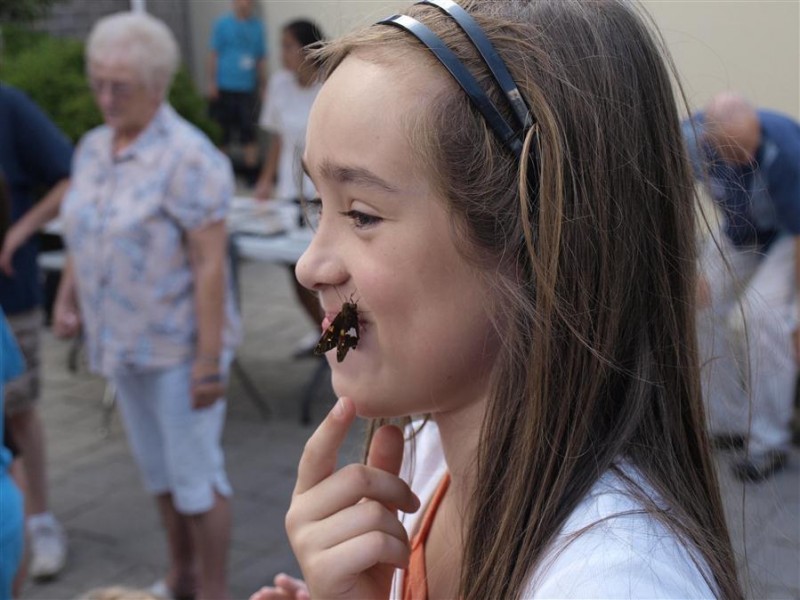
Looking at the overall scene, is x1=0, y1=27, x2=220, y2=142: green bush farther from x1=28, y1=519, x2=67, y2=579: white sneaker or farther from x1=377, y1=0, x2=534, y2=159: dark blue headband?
x1=377, y1=0, x2=534, y2=159: dark blue headband

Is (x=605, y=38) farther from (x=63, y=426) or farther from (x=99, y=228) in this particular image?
(x=63, y=426)

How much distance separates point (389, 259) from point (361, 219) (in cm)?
6

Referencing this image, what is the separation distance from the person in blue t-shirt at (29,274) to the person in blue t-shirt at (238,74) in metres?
3.95

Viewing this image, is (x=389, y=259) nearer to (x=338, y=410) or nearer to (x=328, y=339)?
(x=328, y=339)

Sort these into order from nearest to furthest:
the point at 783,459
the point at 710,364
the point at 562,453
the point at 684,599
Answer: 1. the point at 684,599
2. the point at 562,453
3. the point at 710,364
4. the point at 783,459

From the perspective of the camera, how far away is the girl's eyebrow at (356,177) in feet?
3.51

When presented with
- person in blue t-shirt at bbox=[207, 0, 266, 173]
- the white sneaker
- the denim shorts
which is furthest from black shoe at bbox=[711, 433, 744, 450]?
person in blue t-shirt at bbox=[207, 0, 266, 173]

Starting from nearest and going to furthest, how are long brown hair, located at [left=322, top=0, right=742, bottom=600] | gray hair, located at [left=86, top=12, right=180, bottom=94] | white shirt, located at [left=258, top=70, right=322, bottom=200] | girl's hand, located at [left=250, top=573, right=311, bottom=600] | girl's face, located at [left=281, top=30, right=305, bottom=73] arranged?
1. long brown hair, located at [left=322, top=0, right=742, bottom=600]
2. girl's hand, located at [left=250, top=573, right=311, bottom=600]
3. gray hair, located at [left=86, top=12, right=180, bottom=94]
4. white shirt, located at [left=258, top=70, right=322, bottom=200]
5. girl's face, located at [left=281, top=30, right=305, bottom=73]

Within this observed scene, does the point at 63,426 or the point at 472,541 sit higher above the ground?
the point at 472,541

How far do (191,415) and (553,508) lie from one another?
2.54 metres

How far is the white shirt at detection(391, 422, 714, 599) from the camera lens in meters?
0.94

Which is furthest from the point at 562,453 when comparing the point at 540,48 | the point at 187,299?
the point at 187,299

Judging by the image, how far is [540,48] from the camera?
1095 mm

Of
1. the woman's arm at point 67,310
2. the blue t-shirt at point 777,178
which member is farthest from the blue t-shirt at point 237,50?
the blue t-shirt at point 777,178
